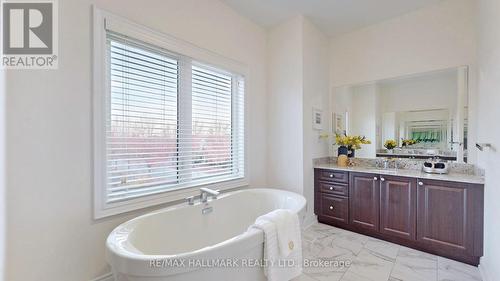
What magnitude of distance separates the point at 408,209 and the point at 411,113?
1272 mm

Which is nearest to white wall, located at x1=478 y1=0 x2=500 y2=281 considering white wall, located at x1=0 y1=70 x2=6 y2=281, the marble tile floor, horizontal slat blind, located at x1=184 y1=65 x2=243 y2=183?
the marble tile floor

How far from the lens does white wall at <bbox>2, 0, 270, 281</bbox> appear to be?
129cm

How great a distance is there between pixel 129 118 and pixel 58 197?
72cm

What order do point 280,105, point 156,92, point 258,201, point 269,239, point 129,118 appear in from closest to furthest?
point 269,239 → point 129,118 → point 156,92 → point 258,201 → point 280,105

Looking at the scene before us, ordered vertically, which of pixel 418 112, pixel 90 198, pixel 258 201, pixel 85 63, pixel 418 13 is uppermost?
pixel 418 13

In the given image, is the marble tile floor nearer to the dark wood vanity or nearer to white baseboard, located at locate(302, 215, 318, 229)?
the dark wood vanity

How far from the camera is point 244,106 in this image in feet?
9.27

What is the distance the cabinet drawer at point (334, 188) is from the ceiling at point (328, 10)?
219cm

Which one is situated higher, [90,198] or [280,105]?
[280,105]

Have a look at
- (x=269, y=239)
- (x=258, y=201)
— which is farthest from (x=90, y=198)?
(x=258, y=201)

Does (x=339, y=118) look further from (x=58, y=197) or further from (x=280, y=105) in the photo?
(x=58, y=197)

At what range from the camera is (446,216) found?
2123 mm

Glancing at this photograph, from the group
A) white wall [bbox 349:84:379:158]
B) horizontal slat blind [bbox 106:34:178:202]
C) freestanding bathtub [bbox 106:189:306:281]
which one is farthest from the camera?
white wall [bbox 349:84:379:158]

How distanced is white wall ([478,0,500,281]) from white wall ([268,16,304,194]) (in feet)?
5.43
